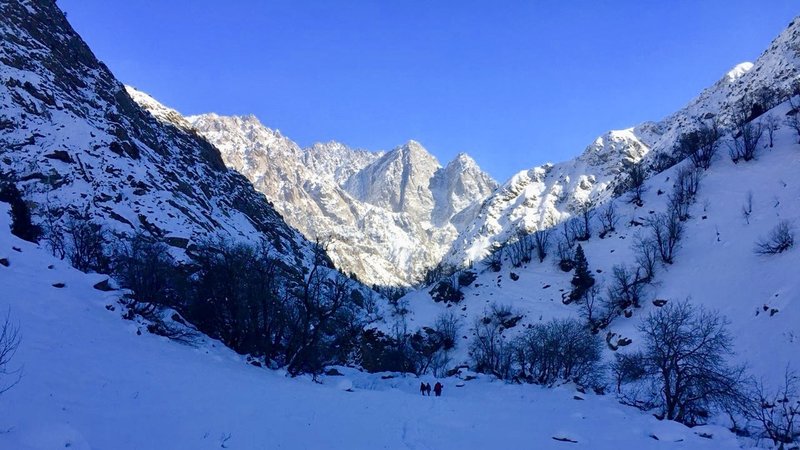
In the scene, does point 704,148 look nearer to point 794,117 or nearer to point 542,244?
point 794,117

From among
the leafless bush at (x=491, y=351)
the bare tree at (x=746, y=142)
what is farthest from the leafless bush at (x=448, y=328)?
the bare tree at (x=746, y=142)

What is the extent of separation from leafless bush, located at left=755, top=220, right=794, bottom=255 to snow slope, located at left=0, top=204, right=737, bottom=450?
34336mm

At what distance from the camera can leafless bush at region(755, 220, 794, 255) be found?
47.0 meters

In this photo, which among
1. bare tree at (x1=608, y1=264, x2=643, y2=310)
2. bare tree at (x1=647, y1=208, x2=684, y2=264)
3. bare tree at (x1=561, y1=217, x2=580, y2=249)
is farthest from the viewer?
bare tree at (x1=561, y1=217, x2=580, y2=249)

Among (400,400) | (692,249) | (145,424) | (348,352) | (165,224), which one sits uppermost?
(692,249)

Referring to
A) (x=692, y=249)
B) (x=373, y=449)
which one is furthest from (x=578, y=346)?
(x=373, y=449)

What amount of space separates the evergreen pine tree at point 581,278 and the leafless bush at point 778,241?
22.9m

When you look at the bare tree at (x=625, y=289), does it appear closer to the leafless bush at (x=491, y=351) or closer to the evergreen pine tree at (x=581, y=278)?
the evergreen pine tree at (x=581, y=278)

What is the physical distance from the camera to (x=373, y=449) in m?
13.8

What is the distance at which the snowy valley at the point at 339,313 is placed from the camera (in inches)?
575

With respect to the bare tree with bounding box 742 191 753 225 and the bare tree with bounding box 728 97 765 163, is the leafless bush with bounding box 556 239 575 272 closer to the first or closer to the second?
the bare tree with bounding box 742 191 753 225

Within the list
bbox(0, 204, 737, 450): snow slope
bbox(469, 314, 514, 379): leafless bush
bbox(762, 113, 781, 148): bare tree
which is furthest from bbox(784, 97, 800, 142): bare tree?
bbox(0, 204, 737, 450): snow slope

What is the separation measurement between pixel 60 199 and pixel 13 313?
53.0m

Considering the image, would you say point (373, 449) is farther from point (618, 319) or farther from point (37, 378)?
point (618, 319)
